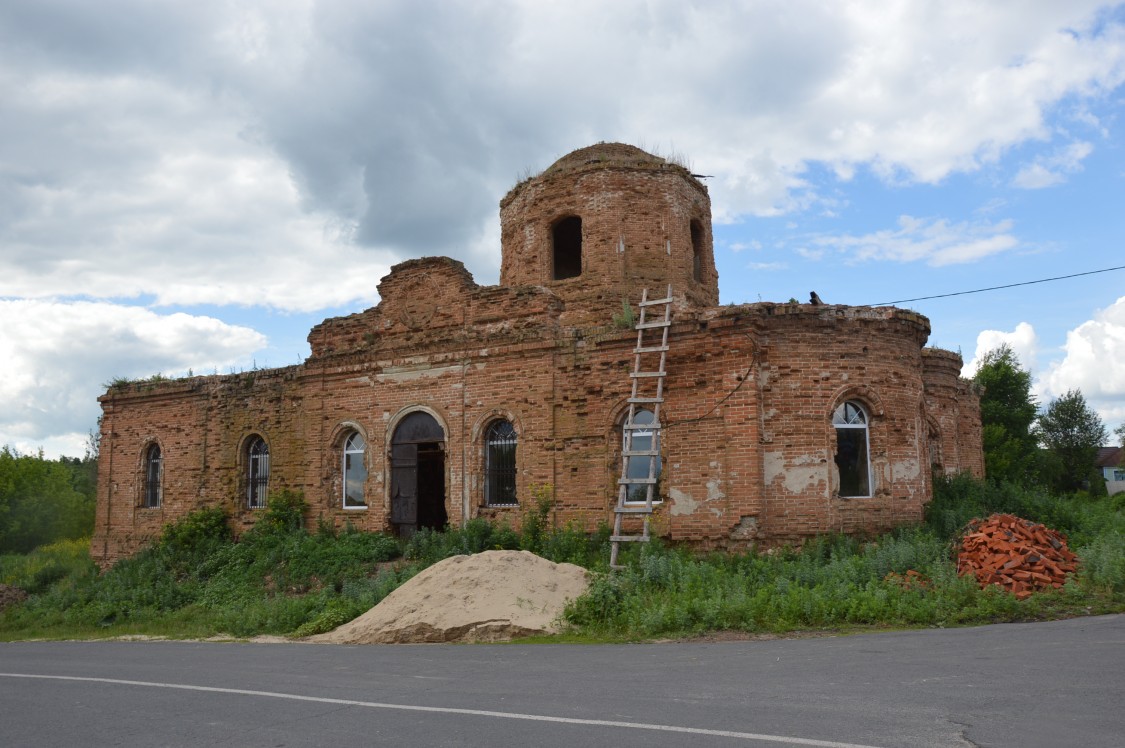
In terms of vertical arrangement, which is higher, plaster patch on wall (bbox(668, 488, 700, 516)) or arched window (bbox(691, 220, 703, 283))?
arched window (bbox(691, 220, 703, 283))

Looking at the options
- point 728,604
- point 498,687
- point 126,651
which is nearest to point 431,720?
point 498,687

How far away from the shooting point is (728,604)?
414 inches

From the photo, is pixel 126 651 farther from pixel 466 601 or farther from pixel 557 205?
pixel 557 205

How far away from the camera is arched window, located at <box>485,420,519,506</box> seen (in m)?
16.3

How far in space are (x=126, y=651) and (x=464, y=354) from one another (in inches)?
304

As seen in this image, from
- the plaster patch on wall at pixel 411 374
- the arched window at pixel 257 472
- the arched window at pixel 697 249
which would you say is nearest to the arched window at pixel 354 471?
the plaster patch on wall at pixel 411 374

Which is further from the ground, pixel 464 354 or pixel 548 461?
pixel 464 354

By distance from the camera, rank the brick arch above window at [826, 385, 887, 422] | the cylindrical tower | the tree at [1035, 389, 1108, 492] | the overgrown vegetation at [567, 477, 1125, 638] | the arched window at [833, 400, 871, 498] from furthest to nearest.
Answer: the tree at [1035, 389, 1108, 492]
the cylindrical tower
the arched window at [833, 400, 871, 498]
the brick arch above window at [826, 385, 887, 422]
the overgrown vegetation at [567, 477, 1125, 638]

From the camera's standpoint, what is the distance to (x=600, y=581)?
11.8m

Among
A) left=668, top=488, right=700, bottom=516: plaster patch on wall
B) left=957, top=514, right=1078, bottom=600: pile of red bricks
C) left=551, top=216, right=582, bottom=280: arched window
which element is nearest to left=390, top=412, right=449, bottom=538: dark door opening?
left=668, top=488, right=700, bottom=516: plaster patch on wall

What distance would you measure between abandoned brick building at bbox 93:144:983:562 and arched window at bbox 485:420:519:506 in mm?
42

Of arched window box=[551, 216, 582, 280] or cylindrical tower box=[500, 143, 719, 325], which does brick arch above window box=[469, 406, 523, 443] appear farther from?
arched window box=[551, 216, 582, 280]

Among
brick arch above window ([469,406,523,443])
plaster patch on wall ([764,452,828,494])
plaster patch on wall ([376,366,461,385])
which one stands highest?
plaster patch on wall ([376,366,461,385])

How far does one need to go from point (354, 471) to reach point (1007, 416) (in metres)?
35.6
